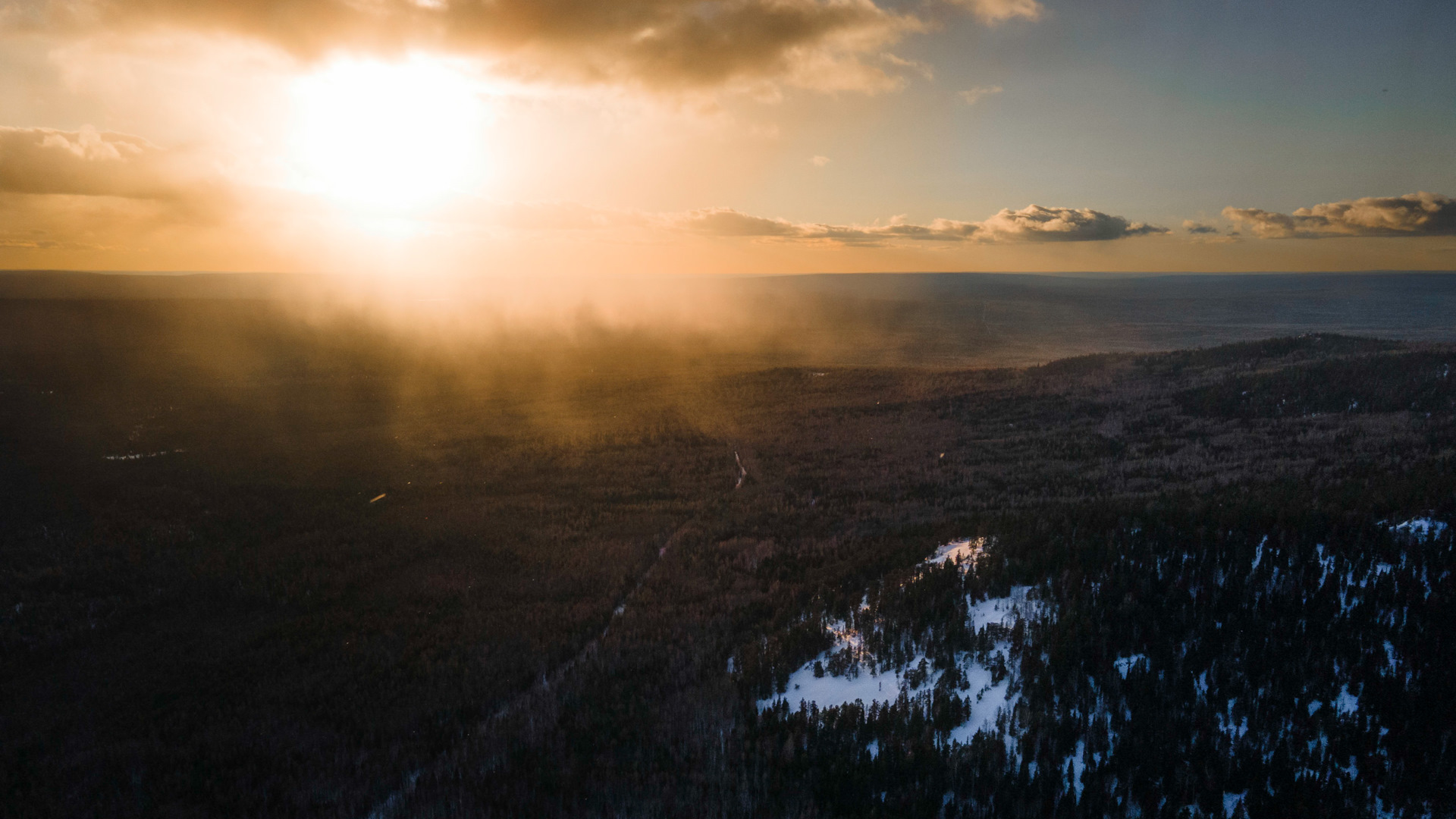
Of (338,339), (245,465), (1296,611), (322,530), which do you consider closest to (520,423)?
(245,465)

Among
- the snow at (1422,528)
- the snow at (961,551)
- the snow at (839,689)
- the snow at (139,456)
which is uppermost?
the snow at (1422,528)

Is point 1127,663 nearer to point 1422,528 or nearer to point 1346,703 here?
point 1346,703

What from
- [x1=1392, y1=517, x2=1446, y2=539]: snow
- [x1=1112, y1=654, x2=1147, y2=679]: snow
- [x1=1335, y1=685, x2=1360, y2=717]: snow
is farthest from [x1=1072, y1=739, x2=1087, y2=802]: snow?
[x1=1392, y1=517, x2=1446, y2=539]: snow

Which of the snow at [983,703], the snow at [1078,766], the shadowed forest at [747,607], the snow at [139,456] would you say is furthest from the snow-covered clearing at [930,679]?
the snow at [139,456]

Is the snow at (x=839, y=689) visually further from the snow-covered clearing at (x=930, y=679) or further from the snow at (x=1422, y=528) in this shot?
the snow at (x=1422, y=528)

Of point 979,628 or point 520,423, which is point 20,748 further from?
point 520,423

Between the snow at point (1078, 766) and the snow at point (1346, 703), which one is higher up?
the snow at point (1346, 703)

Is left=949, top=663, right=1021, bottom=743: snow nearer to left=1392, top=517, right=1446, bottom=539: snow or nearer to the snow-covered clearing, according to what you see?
the snow-covered clearing
